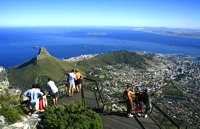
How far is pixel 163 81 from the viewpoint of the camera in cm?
11781

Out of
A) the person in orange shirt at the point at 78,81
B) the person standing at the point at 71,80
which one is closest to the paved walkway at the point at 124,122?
the person standing at the point at 71,80

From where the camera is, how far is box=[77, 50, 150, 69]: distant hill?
567 feet

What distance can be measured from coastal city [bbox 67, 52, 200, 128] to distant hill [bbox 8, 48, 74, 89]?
18.2 metres

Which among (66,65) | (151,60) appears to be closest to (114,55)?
(151,60)

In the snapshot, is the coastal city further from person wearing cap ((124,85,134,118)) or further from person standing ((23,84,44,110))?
person standing ((23,84,44,110))

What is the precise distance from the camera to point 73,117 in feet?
33.8

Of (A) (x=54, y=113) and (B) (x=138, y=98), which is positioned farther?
(B) (x=138, y=98)

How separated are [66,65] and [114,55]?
64340 millimetres

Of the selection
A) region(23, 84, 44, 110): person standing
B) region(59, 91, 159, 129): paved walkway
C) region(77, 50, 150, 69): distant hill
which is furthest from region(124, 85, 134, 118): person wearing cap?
region(77, 50, 150, 69): distant hill

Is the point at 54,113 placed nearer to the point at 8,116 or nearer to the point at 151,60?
the point at 8,116

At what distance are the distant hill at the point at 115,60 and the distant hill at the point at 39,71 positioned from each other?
30.2m

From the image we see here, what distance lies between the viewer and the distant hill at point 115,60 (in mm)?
172950

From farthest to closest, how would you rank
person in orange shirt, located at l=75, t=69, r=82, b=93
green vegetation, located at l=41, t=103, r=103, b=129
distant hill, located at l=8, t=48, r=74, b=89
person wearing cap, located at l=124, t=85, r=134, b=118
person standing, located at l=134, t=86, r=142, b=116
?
distant hill, located at l=8, t=48, r=74, b=89 → person in orange shirt, located at l=75, t=69, r=82, b=93 → person standing, located at l=134, t=86, r=142, b=116 → person wearing cap, located at l=124, t=85, r=134, b=118 → green vegetation, located at l=41, t=103, r=103, b=129

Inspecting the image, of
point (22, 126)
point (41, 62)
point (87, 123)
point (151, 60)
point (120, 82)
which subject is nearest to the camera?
point (22, 126)
